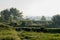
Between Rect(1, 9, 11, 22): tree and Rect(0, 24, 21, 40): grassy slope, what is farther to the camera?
Rect(1, 9, 11, 22): tree

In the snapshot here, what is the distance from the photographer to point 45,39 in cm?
1733

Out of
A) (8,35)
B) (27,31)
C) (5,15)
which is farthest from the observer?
(5,15)

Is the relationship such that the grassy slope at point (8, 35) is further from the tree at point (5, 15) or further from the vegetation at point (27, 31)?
the tree at point (5, 15)

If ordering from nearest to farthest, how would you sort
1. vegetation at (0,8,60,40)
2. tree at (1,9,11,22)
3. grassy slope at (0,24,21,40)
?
grassy slope at (0,24,21,40) → vegetation at (0,8,60,40) → tree at (1,9,11,22)

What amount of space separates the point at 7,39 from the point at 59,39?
7.19 m

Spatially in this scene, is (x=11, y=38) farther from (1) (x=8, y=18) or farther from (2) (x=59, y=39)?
(1) (x=8, y=18)

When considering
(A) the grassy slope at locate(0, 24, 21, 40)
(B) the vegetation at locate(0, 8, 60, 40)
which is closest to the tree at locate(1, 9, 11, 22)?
(B) the vegetation at locate(0, 8, 60, 40)

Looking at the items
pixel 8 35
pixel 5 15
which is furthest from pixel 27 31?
pixel 5 15

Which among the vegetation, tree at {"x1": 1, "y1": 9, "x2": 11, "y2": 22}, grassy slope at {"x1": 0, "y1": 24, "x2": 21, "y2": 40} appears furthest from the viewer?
tree at {"x1": 1, "y1": 9, "x2": 11, "y2": 22}

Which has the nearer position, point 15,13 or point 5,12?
point 5,12

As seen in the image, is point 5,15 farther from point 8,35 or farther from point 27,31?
point 8,35

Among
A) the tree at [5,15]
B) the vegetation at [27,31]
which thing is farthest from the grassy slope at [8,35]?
the tree at [5,15]

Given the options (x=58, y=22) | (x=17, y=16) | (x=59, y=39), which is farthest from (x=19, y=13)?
(x=59, y=39)

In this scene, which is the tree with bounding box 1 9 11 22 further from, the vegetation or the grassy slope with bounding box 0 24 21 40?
the grassy slope with bounding box 0 24 21 40
